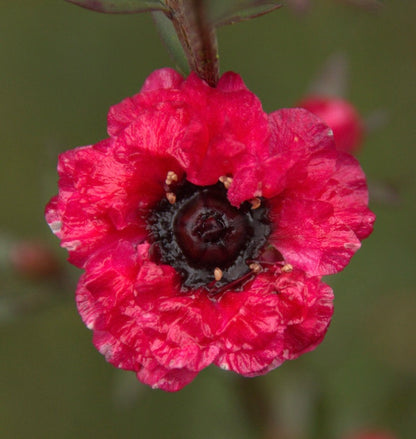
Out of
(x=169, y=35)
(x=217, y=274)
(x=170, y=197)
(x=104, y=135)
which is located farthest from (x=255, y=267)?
(x=104, y=135)

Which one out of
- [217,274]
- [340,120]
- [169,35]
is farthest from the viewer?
[340,120]

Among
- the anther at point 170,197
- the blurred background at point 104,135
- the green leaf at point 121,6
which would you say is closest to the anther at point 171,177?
the anther at point 170,197

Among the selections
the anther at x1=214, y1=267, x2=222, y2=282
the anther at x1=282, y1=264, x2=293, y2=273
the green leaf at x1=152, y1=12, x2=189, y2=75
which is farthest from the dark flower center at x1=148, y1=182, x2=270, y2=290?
the green leaf at x1=152, y1=12, x2=189, y2=75

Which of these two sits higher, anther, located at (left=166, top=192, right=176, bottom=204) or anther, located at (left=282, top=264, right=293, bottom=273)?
anther, located at (left=166, top=192, right=176, bottom=204)

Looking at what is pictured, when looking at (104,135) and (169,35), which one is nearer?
(169,35)

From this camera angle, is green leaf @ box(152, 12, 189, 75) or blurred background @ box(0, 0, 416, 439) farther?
blurred background @ box(0, 0, 416, 439)

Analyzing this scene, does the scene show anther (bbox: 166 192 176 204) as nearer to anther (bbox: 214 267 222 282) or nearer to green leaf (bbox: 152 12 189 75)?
anther (bbox: 214 267 222 282)

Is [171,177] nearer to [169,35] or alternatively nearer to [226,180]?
[226,180]
